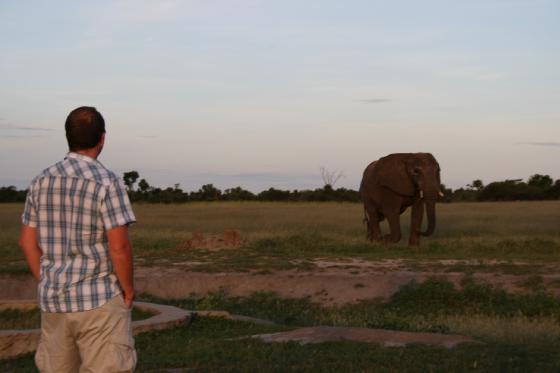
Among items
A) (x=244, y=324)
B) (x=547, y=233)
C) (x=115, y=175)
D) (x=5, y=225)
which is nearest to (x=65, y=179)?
(x=115, y=175)

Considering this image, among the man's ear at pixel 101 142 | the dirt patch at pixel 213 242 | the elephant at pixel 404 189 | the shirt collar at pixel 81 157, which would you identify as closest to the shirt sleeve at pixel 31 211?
Answer: the shirt collar at pixel 81 157

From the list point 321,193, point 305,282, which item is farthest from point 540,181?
point 305,282

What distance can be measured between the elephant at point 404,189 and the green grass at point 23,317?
A: 10.7m

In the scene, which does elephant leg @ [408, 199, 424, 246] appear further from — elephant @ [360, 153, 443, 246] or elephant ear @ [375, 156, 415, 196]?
elephant ear @ [375, 156, 415, 196]

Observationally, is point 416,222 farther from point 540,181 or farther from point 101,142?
point 540,181

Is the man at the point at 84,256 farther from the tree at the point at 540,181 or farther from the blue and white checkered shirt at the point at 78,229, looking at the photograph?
the tree at the point at 540,181

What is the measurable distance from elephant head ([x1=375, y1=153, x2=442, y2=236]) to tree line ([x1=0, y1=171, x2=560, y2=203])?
35.3 metres

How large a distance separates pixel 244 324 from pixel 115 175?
6256 mm

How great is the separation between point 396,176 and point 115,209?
1780cm

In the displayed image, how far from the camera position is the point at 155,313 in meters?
11.1

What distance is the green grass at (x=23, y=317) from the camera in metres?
10.9

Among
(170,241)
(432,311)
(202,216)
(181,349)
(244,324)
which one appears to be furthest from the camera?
(202,216)

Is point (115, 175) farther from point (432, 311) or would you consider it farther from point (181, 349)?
point (432, 311)

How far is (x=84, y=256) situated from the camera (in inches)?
188
